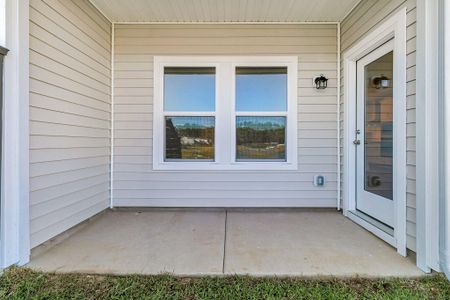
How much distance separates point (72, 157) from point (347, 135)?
350 cm

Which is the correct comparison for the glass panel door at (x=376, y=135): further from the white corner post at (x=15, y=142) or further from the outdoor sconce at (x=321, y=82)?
the white corner post at (x=15, y=142)

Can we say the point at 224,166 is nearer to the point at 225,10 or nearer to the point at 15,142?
the point at 225,10

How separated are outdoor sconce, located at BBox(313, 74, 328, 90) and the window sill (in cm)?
119

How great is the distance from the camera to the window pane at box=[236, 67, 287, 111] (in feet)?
13.1

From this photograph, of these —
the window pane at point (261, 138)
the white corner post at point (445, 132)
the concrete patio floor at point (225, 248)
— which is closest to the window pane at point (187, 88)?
the window pane at point (261, 138)

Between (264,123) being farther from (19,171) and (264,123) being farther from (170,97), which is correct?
(19,171)

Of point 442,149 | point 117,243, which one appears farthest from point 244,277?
point 442,149

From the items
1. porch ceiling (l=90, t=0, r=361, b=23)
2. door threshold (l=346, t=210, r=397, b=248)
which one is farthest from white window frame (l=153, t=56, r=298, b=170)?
door threshold (l=346, t=210, r=397, b=248)

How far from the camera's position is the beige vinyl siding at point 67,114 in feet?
8.28

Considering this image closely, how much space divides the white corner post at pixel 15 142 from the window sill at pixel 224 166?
6.06ft

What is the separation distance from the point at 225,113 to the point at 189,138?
2.19ft

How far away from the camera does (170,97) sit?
404 centimetres

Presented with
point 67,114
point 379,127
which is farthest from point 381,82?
point 67,114

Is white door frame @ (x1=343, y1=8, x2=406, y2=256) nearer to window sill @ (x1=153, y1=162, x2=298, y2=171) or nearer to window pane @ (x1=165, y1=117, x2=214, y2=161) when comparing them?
window sill @ (x1=153, y1=162, x2=298, y2=171)
